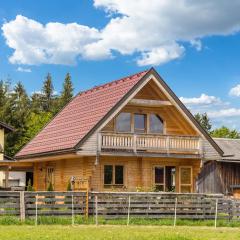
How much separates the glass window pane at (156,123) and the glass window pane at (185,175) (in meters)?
2.53

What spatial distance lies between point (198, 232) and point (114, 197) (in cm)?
512

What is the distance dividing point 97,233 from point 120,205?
18.5ft

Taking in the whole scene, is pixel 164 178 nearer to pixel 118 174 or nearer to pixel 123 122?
pixel 118 174

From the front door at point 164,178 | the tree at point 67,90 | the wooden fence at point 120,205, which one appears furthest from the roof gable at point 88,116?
the tree at point 67,90

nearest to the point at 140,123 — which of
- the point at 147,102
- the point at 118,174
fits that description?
the point at 147,102

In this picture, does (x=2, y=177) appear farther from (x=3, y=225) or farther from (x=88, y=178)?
(x=3, y=225)

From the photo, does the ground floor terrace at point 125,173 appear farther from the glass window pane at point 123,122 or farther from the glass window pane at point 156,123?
the glass window pane at point 156,123

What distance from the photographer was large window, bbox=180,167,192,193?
3438cm

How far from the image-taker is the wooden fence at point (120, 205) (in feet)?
75.7

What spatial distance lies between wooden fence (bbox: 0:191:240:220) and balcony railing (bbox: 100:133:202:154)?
597cm

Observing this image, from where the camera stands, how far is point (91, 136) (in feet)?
100

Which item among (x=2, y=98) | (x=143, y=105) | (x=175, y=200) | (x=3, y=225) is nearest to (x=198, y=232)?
(x=175, y=200)

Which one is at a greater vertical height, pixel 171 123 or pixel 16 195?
pixel 171 123

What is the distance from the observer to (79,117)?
3444 centimetres
